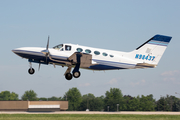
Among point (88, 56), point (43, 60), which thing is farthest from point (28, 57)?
point (88, 56)

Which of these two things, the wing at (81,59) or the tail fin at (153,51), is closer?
the wing at (81,59)

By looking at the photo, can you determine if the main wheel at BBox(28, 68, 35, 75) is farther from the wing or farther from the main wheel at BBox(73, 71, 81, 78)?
the main wheel at BBox(73, 71, 81, 78)

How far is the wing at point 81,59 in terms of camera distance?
28491mm

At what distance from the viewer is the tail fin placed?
33.1m

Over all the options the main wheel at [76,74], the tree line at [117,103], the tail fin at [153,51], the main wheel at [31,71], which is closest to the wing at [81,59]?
the main wheel at [76,74]

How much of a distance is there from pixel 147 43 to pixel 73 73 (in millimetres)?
10962

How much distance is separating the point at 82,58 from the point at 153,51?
33.2 feet

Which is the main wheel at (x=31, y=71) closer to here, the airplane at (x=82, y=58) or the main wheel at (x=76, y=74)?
the airplane at (x=82, y=58)

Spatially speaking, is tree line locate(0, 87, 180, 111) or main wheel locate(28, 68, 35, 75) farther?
tree line locate(0, 87, 180, 111)

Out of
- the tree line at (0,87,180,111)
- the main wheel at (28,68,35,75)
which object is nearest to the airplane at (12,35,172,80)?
the main wheel at (28,68,35,75)

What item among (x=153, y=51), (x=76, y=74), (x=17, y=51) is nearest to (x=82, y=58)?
(x=76, y=74)

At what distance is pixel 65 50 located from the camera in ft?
96.4

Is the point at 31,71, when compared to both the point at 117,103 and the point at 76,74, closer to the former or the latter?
the point at 76,74

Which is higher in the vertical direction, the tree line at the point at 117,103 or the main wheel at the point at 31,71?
the main wheel at the point at 31,71
